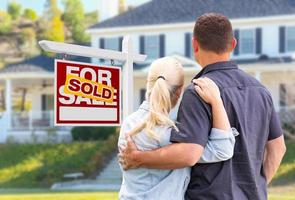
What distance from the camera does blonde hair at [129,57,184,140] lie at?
3.86m

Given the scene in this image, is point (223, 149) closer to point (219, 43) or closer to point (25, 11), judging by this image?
point (219, 43)

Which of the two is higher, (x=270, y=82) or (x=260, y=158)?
(x=260, y=158)

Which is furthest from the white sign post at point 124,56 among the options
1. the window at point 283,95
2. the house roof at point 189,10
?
the house roof at point 189,10

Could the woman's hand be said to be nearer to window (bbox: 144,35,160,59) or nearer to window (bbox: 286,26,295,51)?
window (bbox: 286,26,295,51)

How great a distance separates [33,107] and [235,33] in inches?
433

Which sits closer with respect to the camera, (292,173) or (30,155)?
(292,173)

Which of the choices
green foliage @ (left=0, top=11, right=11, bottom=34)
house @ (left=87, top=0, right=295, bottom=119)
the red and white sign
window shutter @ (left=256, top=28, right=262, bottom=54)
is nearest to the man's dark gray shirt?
the red and white sign

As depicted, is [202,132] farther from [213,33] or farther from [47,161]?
[47,161]

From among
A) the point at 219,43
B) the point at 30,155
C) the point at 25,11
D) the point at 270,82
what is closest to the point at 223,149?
the point at 219,43

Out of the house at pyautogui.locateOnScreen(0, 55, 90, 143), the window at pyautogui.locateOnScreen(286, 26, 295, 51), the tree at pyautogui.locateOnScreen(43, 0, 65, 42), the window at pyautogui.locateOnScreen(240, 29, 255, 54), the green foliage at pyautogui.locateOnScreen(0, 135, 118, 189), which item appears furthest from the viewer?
the tree at pyautogui.locateOnScreen(43, 0, 65, 42)

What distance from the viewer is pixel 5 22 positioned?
85.9 metres

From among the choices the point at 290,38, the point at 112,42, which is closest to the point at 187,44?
the point at 112,42

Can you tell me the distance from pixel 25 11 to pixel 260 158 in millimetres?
88997

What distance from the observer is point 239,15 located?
34.8 m
